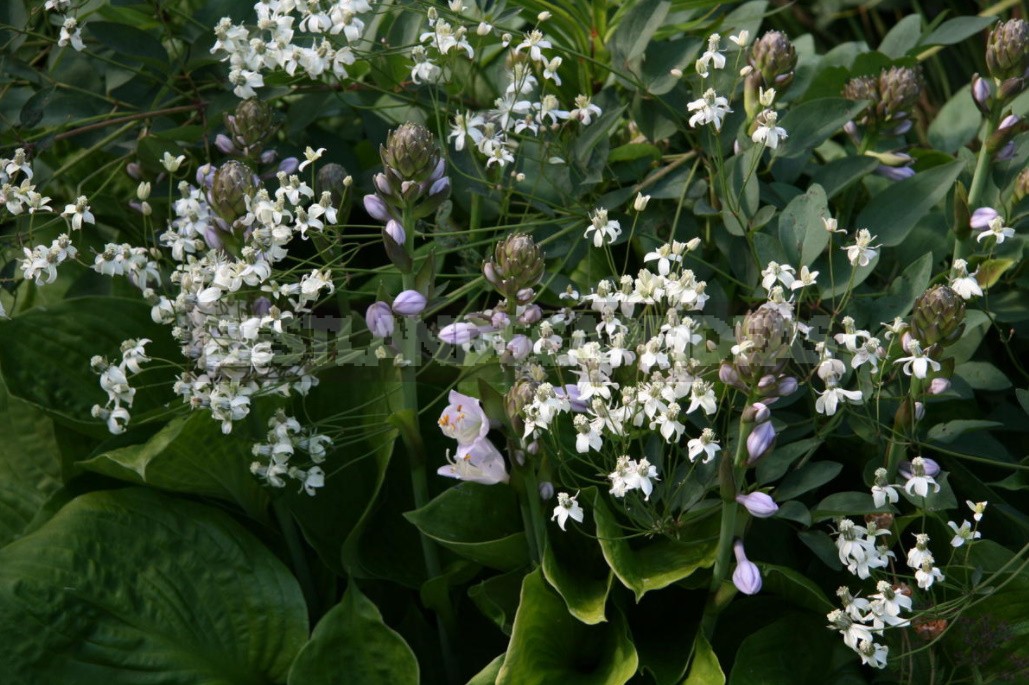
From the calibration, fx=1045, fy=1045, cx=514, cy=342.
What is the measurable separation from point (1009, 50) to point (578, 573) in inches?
25.7

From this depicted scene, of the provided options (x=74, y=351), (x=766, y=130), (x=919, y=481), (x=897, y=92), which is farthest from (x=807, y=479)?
(x=74, y=351)

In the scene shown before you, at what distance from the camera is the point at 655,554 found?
1046mm

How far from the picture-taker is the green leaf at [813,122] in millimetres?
1130

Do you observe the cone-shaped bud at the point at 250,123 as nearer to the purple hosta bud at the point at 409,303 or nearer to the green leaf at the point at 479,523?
the purple hosta bud at the point at 409,303

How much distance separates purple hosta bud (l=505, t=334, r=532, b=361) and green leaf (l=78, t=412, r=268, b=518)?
32 cm

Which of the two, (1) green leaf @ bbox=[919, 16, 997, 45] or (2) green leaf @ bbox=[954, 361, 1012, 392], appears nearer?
(2) green leaf @ bbox=[954, 361, 1012, 392]

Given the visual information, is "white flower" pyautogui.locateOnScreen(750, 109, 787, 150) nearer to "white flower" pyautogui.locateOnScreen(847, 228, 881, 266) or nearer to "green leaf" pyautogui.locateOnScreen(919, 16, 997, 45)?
"white flower" pyautogui.locateOnScreen(847, 228, 881, 266)

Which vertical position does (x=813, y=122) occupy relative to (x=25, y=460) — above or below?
above

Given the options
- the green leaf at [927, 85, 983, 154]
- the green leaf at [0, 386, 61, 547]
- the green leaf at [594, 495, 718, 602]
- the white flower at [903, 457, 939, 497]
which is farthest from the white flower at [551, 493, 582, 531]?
the green leaf at [927, 85, 983, 154]

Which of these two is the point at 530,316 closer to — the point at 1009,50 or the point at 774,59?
the point at 774,59

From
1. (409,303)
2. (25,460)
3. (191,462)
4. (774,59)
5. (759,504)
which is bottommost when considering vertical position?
(25,460)

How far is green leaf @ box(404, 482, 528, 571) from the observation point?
103 cm

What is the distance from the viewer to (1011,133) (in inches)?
40.3

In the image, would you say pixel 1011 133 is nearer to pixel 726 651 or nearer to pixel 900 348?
pixel 900 348
